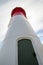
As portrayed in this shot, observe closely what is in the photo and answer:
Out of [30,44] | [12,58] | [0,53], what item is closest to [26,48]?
[30,44]

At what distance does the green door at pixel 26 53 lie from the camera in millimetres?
5723

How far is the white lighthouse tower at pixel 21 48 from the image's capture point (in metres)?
5.75

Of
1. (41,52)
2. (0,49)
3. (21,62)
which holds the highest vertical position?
(0,49)

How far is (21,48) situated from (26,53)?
0.28 meters

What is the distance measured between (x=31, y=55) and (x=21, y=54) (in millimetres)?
351

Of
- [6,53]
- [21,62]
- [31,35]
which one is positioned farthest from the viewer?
[31,35]

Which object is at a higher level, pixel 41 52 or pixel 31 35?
pixel 31 35

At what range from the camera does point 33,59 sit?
5.77m

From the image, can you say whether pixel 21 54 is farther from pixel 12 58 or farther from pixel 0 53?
pixel 0 53

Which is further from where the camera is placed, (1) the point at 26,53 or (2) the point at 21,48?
(2) the point at 21,48

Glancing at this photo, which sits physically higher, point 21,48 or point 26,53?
point 21,48

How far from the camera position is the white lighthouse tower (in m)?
5.75

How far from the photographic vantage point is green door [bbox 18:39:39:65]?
5723mm

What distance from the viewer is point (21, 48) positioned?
6.07 metres
